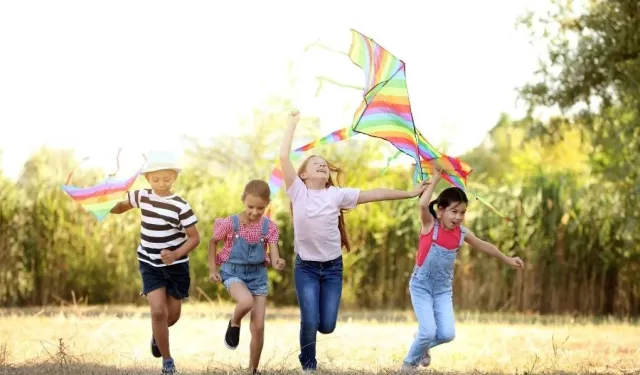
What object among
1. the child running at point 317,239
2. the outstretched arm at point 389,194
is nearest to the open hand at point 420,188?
the outstretched arm at point 389,194

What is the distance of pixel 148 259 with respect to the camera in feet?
25.5

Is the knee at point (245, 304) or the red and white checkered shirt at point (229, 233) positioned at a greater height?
the red and white checkered shirt at point (229, 233)

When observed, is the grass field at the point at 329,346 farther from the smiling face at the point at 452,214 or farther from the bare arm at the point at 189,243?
the smiling face at the point at 452,214

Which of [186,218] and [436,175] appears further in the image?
[436,175]

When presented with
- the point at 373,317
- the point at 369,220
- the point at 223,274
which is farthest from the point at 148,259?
the point at 369,220

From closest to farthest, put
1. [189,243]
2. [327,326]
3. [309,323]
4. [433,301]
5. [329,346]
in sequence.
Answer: [189,243], [309,323], [327,326], [433,301], [329,346]

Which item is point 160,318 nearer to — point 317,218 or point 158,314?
point 158,314

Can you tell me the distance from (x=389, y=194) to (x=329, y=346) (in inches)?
138

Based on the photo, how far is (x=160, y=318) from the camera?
7703 mm

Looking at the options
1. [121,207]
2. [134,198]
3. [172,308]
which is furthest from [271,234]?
[121,207]

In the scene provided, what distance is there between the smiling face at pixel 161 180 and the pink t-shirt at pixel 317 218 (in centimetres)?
89

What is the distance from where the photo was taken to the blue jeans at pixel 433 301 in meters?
8.13

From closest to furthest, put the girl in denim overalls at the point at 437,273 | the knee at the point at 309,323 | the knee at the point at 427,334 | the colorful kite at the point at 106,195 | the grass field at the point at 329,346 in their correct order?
the knee at the point at 309,323, the knee at the point at 427,334, the girl in denim overalls at the point at 437,273, the colorful kite at the point at 106,195, the grass field at the point at 329,346

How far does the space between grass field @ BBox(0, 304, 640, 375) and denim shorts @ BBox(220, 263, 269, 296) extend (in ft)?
1.92
